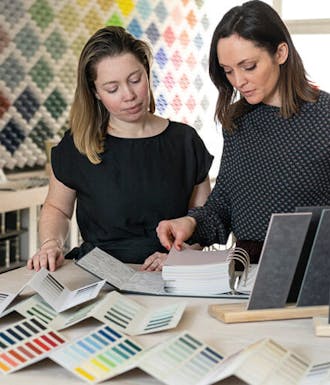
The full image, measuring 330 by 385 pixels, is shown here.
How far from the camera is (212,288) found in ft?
5.91

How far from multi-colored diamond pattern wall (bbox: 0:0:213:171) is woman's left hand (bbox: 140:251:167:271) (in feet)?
5.17

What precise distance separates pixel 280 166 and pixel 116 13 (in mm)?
2341

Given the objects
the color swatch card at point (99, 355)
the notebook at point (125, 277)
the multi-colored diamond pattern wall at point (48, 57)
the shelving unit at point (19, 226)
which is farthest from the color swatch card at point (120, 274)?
the multi-colored diamond pattern wall at point (48, 57)

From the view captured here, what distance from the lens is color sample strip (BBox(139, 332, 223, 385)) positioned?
1.25 meters

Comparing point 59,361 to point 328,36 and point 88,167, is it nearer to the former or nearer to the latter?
point 88,167

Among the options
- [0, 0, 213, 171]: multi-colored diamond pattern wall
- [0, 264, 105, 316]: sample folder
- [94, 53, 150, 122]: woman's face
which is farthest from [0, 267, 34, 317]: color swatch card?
[0, 0, 213, 171]: multi-colored diamond pattern wall

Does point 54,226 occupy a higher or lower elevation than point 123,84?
lower

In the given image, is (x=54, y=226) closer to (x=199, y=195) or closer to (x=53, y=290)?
(x=199, y=195)

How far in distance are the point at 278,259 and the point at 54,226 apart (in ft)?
3.02

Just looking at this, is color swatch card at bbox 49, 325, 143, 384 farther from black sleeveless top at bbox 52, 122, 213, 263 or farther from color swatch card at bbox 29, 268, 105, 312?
black sleeveless top at bbox 52, 122, 213, 263

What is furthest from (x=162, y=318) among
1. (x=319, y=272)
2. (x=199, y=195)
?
(x=199, y=195)

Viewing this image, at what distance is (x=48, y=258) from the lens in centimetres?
209

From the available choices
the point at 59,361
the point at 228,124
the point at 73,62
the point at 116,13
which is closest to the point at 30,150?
the point at 73,62

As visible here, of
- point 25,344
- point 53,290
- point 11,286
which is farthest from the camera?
point 11,286
